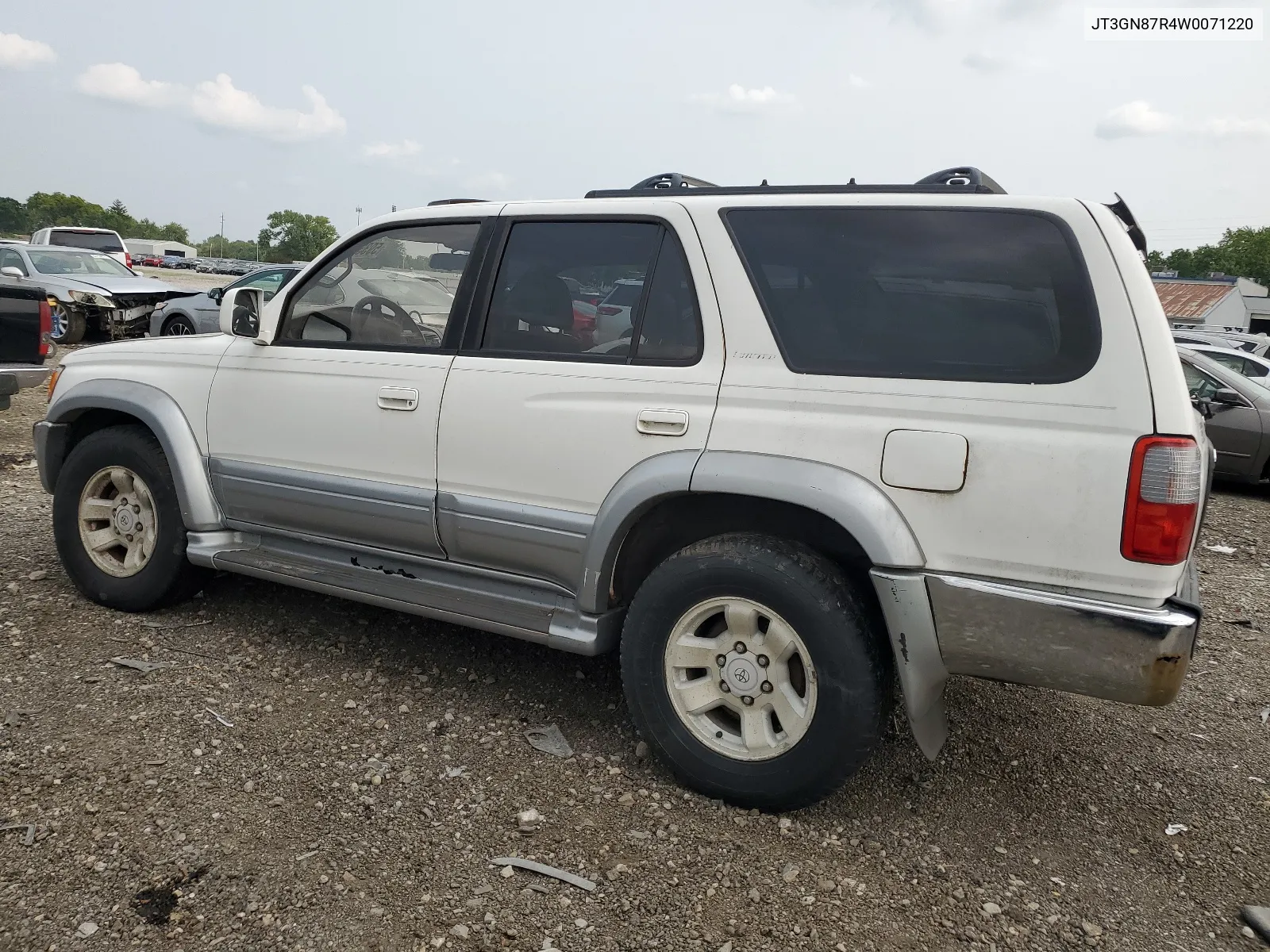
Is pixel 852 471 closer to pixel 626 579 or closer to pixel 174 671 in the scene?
pixel 626 579

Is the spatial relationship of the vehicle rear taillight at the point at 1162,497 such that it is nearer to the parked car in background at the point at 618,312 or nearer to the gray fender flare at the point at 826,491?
the gray fender flare at the point at 826,491

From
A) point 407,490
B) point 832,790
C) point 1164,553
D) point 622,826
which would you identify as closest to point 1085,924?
point 832,790

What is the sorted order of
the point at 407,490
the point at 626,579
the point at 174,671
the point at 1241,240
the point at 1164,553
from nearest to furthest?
the point at 1164,553 < the point at 626,579 < the point at 407,490 < the point at 174,671 < the point at 1241,240

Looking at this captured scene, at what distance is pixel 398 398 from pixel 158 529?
4.86 ft

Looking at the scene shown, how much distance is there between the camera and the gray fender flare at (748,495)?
2.75m

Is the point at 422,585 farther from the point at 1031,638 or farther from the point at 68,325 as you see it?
the point at 68,325

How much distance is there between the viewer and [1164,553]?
249cm

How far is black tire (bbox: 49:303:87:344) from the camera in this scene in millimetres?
13750

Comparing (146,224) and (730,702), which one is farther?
(146,224)

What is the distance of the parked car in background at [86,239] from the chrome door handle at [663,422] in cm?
1847

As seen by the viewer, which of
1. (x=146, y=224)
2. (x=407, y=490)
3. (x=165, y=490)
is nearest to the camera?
(x=407, y=490)

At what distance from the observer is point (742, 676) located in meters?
3.05

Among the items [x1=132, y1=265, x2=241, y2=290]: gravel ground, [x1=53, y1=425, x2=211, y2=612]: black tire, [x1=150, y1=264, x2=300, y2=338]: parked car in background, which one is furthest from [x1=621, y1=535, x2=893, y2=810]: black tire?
[x1=132, y1=265, x2=241, y2=290]: gravel ground

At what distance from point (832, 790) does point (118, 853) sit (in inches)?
81.2
